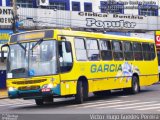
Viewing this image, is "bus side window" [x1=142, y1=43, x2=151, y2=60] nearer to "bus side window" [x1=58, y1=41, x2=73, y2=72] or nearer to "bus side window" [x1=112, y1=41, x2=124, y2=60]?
"bus side window" [x1=112, y1=41, x2=124, y2=60]

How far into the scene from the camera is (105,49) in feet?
84.5

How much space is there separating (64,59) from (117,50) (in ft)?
18.8

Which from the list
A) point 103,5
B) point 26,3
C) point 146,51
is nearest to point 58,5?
point 26,3

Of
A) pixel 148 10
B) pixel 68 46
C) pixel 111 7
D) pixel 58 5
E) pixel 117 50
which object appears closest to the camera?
pixel 68 46

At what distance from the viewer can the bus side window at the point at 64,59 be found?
21709mm

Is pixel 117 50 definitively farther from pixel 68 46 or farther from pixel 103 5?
pixel 103 5

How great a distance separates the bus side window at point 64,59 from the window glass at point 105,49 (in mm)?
3434

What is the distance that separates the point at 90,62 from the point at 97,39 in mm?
1576

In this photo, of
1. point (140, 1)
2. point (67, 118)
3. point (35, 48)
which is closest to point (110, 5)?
point (140, 1)

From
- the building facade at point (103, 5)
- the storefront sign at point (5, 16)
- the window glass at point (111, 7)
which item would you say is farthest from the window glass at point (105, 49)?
the window glass at point (111, 7)

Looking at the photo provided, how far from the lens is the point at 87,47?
945 inches

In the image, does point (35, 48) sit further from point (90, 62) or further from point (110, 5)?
point (110, 5)

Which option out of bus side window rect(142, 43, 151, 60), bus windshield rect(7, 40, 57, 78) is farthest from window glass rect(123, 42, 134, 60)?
bus windshield rect(7, 40, 57, 78)

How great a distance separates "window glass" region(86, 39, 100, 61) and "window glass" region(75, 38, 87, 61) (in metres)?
0.41
